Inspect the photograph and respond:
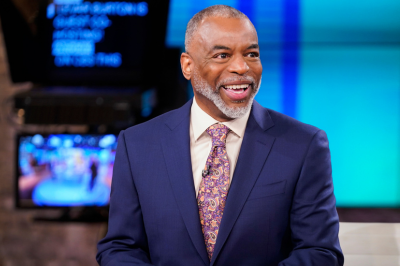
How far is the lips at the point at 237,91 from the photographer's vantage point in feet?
4.24

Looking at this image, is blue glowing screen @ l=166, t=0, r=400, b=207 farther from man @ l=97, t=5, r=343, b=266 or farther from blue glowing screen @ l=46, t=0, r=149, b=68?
man @ l=97, t=5, r=343, b=266

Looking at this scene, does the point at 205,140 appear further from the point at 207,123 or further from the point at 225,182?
the point at 225,182

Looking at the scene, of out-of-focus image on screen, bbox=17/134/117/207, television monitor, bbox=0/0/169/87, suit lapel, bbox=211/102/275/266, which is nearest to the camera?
suit lapel, bbox=211/102/275/266

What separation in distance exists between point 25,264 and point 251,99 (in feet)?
9.90

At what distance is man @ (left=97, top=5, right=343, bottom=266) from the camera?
1.23 meters

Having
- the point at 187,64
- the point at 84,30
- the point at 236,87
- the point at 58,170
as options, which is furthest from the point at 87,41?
the point at 236,87

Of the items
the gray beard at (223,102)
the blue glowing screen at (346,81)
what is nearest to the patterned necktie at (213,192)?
the gray beard at (223,102)

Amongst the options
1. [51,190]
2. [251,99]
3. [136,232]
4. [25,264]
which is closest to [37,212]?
[51,190]

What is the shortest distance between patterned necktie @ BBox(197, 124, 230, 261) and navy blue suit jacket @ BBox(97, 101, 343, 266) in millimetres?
38

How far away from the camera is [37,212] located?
329 cm

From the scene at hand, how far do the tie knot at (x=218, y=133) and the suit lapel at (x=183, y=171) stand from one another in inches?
3.3

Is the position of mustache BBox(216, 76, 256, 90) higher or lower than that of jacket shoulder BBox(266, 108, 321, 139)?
higher

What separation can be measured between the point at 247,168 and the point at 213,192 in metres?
0.13

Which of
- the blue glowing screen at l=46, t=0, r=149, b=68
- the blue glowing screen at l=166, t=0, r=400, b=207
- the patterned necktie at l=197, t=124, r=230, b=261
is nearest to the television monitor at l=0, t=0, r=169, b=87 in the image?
the blue glowing screen at l=46, t=0, r=149, b=68
